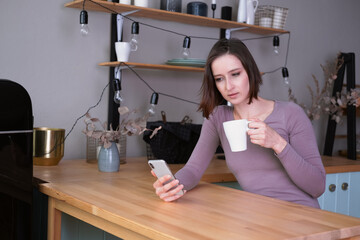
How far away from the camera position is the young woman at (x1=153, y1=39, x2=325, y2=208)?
70.5 inches

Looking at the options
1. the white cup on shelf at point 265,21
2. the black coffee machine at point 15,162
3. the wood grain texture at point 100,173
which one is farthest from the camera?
the white cup on shelf at point 265,21

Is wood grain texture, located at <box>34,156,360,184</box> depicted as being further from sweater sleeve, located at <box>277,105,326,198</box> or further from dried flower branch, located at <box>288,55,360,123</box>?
dried flower branch, located at <box>288,55,360,123</box>

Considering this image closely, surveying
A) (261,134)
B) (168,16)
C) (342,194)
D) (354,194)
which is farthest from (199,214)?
(354,194)

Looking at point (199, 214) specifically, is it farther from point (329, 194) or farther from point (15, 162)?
point (329, 194)

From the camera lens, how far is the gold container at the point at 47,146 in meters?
2.26

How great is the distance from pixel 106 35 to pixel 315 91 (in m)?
1.79

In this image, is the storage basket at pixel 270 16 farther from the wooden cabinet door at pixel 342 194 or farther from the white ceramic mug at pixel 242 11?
the wooden cabinet door at pixel 342 194

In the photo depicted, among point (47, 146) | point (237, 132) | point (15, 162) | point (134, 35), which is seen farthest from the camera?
point (134, 35)

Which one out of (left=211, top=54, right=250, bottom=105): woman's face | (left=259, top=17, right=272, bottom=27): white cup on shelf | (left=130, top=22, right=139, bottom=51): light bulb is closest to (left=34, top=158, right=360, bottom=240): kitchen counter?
(left=211, top=54, right=250, bottom=105): woman's face

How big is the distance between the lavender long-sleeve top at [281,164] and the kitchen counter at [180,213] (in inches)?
6.2

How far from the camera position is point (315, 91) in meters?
3.72

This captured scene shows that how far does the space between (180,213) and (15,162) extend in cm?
66

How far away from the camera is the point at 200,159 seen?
6.45 ft

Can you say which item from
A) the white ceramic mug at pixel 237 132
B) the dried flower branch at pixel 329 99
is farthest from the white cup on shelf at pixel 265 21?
the white ceramic mug at pixel 237 132
